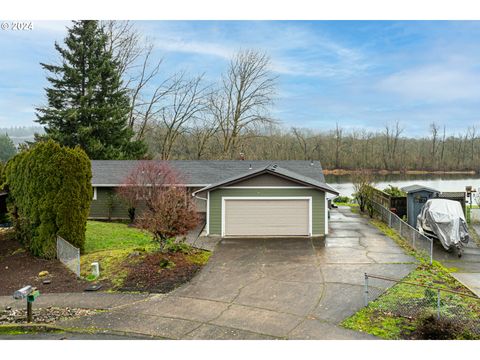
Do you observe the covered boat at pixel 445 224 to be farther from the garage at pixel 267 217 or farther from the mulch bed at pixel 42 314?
the mulch bed at pixel 42 314

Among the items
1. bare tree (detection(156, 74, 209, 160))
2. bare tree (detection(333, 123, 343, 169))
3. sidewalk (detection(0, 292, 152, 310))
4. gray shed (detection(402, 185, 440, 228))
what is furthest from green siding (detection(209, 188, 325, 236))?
bare tree (detection(333, 123, 343, 169))

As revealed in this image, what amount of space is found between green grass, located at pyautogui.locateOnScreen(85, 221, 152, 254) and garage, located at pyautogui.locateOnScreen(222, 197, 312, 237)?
3.53 m

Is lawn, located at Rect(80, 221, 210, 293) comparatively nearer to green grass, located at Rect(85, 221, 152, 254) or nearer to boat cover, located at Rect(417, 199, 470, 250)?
green grass, located at Rect(85, 221, 152, 254)

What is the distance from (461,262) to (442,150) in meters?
55.7

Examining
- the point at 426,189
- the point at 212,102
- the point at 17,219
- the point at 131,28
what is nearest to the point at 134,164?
the point at 17,219

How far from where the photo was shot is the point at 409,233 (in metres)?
14.6

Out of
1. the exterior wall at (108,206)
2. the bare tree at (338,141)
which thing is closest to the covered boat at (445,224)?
the exterior wall at (108,206)

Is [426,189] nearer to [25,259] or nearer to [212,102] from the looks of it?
[25,259]

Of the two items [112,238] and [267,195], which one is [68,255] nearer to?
[112,238]

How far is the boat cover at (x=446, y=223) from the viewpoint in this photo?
45.6 ft

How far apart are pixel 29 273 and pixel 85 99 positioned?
2382cm

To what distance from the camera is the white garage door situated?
646 inches

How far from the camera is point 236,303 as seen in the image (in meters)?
9.02

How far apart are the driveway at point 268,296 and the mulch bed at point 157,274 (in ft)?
1.24
